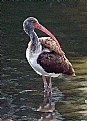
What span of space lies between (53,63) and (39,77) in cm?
243

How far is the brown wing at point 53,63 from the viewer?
1280 cm

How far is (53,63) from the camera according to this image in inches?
514

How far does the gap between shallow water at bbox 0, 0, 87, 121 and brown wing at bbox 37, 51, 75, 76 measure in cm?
69

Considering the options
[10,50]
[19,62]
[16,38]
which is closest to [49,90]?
[19,62]

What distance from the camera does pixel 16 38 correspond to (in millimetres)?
21750

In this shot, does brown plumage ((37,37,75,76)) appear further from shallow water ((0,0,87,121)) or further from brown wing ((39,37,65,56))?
shallow water ((0,0,87,121))

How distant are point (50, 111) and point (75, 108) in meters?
0.60

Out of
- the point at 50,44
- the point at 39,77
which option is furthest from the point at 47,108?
the point at 39,77

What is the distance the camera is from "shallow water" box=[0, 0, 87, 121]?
39.5 feet

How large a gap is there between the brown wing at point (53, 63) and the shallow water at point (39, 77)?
2.27 feet

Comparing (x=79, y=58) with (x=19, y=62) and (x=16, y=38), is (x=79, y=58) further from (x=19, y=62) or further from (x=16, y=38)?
(x=16, y=38)

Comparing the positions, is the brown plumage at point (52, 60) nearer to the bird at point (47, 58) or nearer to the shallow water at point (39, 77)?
the bird at point (47, 58)

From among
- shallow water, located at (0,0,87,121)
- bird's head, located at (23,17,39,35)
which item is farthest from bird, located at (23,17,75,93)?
shallow water, located at (0,0,87,121)

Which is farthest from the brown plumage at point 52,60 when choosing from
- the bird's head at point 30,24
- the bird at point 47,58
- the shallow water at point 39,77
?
the shallow water at point 39,77
